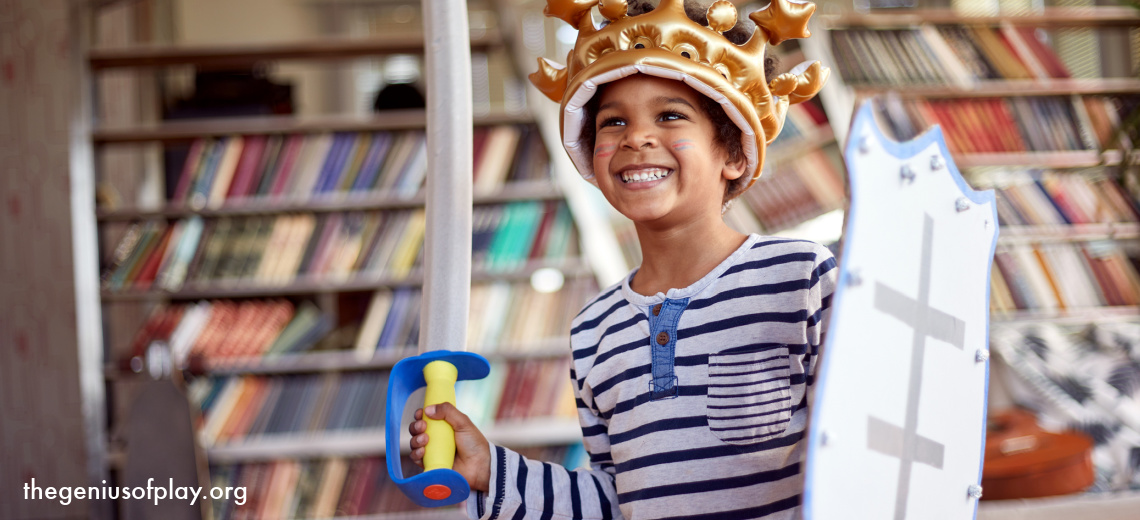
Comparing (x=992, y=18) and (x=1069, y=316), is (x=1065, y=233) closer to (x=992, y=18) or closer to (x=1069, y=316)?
(x=1069, y=316)

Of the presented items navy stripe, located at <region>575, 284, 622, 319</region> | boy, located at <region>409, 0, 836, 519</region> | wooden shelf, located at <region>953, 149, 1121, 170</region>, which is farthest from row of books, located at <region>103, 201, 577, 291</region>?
boy, located at <region>409, 0, 836, 519</region>

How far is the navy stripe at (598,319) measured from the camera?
3.19ft

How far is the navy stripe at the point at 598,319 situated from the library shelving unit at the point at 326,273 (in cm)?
187

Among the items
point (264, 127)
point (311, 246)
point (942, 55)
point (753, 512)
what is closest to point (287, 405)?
point (311, 246)

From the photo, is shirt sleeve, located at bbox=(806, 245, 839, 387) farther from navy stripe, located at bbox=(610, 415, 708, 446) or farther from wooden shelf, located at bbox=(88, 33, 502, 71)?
wooden shelf, located at bbox=(88, 33, 502, 71)

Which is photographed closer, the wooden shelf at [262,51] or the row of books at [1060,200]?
the wooden shelf at [262,51]

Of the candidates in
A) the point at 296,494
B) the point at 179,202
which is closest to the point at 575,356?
the point at 296,494

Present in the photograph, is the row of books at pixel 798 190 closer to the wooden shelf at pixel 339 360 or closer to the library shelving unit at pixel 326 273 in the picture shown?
the library shelving unit at pixel 326 273

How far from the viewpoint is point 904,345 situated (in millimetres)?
676

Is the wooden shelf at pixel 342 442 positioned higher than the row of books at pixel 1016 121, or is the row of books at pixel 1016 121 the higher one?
the row of books at pixel 1016 121

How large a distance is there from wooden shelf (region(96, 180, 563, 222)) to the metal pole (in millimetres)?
2110

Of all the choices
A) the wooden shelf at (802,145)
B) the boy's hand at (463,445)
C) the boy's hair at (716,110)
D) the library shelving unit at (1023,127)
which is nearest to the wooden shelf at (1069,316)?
the library shelving unit at (1023,127)

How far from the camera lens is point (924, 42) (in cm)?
302

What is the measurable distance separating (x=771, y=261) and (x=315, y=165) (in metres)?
2.37
